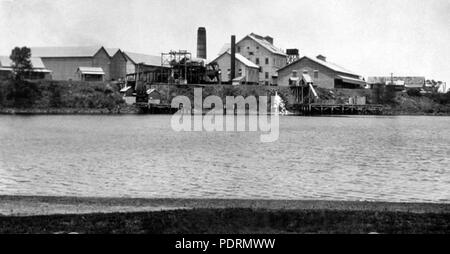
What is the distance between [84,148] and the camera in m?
45.2

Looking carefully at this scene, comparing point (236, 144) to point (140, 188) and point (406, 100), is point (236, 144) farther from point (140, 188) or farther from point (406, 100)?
point (406, 100)

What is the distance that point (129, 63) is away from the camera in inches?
4983

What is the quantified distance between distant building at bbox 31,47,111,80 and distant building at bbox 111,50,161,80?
10.8 ft

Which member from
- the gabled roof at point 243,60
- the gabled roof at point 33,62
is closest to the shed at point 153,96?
the gabled roof at point 243,60

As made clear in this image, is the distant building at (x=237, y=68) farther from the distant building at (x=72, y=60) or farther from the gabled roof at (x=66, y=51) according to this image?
the gabled roof at (x=66, y=51)

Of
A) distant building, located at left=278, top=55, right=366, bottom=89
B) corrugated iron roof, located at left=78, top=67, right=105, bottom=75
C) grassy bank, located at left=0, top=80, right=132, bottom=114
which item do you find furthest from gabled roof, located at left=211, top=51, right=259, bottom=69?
grassy bank, located at left=0, top=80, right=132, bottom=114

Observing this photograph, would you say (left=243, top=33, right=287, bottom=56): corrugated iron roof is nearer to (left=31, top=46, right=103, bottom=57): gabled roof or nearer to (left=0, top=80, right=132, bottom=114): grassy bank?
(left=31, top=46, right=103, bottom=57): gabled roof

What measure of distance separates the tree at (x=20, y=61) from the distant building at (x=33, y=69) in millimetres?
3789

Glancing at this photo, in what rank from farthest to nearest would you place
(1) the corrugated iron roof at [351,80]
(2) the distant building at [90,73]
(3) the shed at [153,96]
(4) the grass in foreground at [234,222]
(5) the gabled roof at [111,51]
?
(5) the gabled roof at [111,51] < (1) the corrugated iron roof at [351,80] < (2) the distant building at [90,73] < (3) the shed at [153,96] < (4) the grass in foreground at [234,222]

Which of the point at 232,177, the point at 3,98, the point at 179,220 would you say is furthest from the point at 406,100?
the point at 179,220

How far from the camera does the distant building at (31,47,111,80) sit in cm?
11584

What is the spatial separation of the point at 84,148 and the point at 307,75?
76044mm

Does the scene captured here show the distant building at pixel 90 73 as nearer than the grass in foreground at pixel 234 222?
No

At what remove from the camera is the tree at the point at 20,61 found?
98.1 metres
